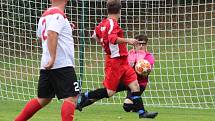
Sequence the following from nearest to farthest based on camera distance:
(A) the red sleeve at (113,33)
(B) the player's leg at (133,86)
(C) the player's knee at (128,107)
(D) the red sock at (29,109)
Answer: (D) the red sock at (29,109), (A) the red sleeve at (113,33), (B) the player's leg at (133,86), (C) the player's knee at (128,107)

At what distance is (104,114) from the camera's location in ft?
31.6

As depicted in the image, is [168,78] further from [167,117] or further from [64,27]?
[64,27]

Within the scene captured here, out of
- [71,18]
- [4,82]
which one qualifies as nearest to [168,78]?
[71,18]

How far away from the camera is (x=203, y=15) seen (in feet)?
40.6

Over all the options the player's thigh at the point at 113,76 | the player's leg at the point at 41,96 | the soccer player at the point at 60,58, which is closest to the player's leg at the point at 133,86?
the player's thigh at the point at 113,76

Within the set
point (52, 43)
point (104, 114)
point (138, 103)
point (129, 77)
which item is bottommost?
point (104, 114)

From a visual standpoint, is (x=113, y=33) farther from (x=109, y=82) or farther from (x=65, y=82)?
(x=65, y=82)

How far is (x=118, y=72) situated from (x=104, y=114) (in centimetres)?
87

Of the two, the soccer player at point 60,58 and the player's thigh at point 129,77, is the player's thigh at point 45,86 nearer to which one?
the soccer player at point 60,58

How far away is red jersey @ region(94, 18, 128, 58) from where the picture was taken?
8758mm

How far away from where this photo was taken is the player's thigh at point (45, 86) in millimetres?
6912

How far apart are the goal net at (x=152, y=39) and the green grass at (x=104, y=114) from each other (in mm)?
1155

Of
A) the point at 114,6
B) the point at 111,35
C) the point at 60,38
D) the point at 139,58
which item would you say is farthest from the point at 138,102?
the point at 60,38

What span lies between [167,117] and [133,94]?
620 mm
